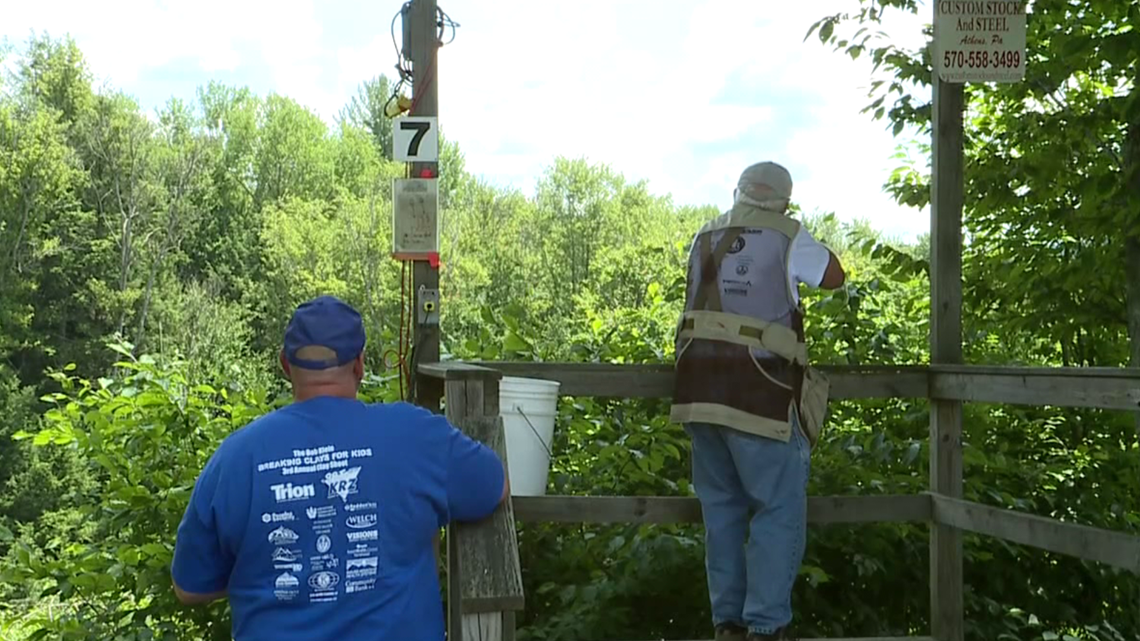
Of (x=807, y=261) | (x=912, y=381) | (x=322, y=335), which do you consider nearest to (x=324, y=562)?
(x=322, y=335)

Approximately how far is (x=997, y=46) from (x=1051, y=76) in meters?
0.36

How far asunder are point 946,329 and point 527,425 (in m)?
1.41

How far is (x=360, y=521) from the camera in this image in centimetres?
206

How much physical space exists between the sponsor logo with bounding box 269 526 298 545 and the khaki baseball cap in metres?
1.84

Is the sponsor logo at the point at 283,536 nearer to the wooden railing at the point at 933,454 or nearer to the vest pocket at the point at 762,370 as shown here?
the wooden railing at the point at 933,454

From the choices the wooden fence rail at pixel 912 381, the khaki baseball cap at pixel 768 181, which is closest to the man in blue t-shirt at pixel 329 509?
the wooden fence rail at pixel 912 381

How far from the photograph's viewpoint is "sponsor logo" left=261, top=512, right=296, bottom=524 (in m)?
2.05

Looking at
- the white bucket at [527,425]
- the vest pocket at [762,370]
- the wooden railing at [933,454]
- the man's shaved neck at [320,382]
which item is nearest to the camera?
the man's shaved neck at [320,382]

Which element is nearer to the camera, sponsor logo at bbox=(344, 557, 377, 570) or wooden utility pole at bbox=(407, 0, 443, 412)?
sponsor logo at bbox=(344, 557, 377, 570)

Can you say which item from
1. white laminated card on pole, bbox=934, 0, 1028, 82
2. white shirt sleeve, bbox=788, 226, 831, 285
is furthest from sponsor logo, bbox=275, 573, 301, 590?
white laminated card on pole, bbox=934, 0, 1028, 82

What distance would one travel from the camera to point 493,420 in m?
2.51

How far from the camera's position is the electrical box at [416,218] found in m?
4.02

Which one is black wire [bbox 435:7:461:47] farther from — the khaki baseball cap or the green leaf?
the green leaf

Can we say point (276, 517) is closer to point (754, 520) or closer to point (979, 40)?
point (754, 520)
